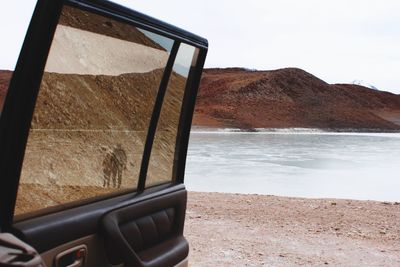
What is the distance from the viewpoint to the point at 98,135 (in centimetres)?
244

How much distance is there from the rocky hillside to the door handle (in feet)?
227

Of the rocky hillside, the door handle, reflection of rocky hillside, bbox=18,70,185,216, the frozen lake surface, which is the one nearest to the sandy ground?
the frozen lake surface

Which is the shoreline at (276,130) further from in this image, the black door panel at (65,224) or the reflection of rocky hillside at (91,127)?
the black door panel at (65,224)

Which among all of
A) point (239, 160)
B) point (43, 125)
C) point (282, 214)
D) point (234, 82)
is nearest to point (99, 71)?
point (43, 125)

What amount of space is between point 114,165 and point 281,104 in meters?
89.4

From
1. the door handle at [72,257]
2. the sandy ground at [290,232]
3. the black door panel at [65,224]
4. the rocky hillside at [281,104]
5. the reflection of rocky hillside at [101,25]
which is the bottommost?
the sandy ground at [290,232]

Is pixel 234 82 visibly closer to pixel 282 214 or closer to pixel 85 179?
pixel 282 214

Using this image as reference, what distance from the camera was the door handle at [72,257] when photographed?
197 centimetres

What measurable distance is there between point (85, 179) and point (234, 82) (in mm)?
97198

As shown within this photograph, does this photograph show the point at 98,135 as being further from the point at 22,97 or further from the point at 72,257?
the point at 22,97

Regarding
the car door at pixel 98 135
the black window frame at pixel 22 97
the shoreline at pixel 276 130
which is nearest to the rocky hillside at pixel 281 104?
the shoreline at pixel 276 130

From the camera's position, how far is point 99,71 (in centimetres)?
234

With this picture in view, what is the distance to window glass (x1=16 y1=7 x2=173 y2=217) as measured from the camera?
197 centimetres

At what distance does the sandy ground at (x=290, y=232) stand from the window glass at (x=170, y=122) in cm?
368
